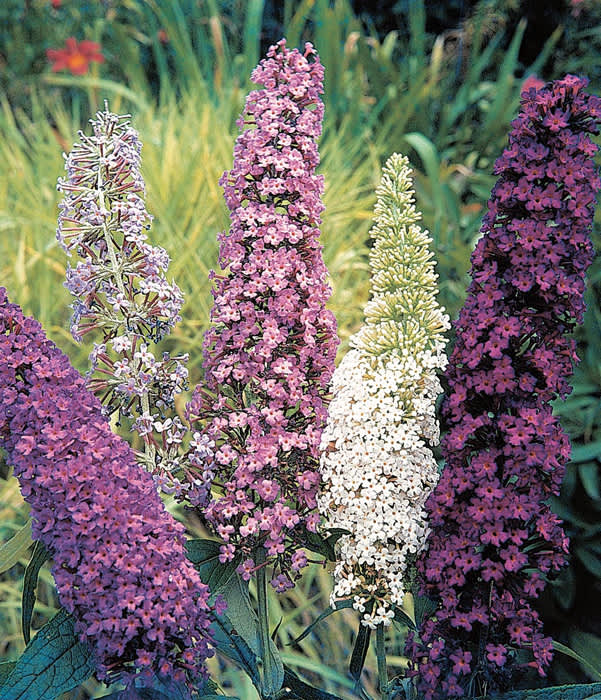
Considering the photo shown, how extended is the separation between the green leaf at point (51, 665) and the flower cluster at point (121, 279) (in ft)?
0.61

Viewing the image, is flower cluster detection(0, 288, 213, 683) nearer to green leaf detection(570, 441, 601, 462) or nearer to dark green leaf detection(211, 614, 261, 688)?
dark green leaf detection(211, 614, 261, 688)

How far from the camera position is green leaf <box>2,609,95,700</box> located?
0.90 metres

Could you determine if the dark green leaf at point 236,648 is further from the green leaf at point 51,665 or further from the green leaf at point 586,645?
the green leaf at point 586,645

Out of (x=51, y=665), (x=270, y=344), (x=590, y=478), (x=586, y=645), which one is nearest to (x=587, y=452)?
(x=590, y=478)

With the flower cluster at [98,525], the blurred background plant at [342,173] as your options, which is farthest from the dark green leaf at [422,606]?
the blurred background plant at [342,173]

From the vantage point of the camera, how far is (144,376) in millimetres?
984

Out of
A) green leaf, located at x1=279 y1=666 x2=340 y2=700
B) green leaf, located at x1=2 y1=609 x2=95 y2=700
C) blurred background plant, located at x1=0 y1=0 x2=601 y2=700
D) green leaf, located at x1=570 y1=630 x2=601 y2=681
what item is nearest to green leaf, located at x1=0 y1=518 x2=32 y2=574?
green leaf, located at x1=2 y1=609 x2=95 y2=700

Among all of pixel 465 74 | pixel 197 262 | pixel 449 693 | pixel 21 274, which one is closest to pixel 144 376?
pixel 449 693

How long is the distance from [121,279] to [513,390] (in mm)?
441

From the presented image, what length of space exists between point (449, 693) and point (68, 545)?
1.38 feet

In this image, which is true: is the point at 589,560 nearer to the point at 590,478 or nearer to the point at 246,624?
the point at 590,478

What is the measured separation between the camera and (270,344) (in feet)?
3.04

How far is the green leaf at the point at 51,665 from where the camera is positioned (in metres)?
0.90

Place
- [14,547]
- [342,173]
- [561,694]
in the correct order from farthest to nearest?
[342,173], [14,547], [561,694]
